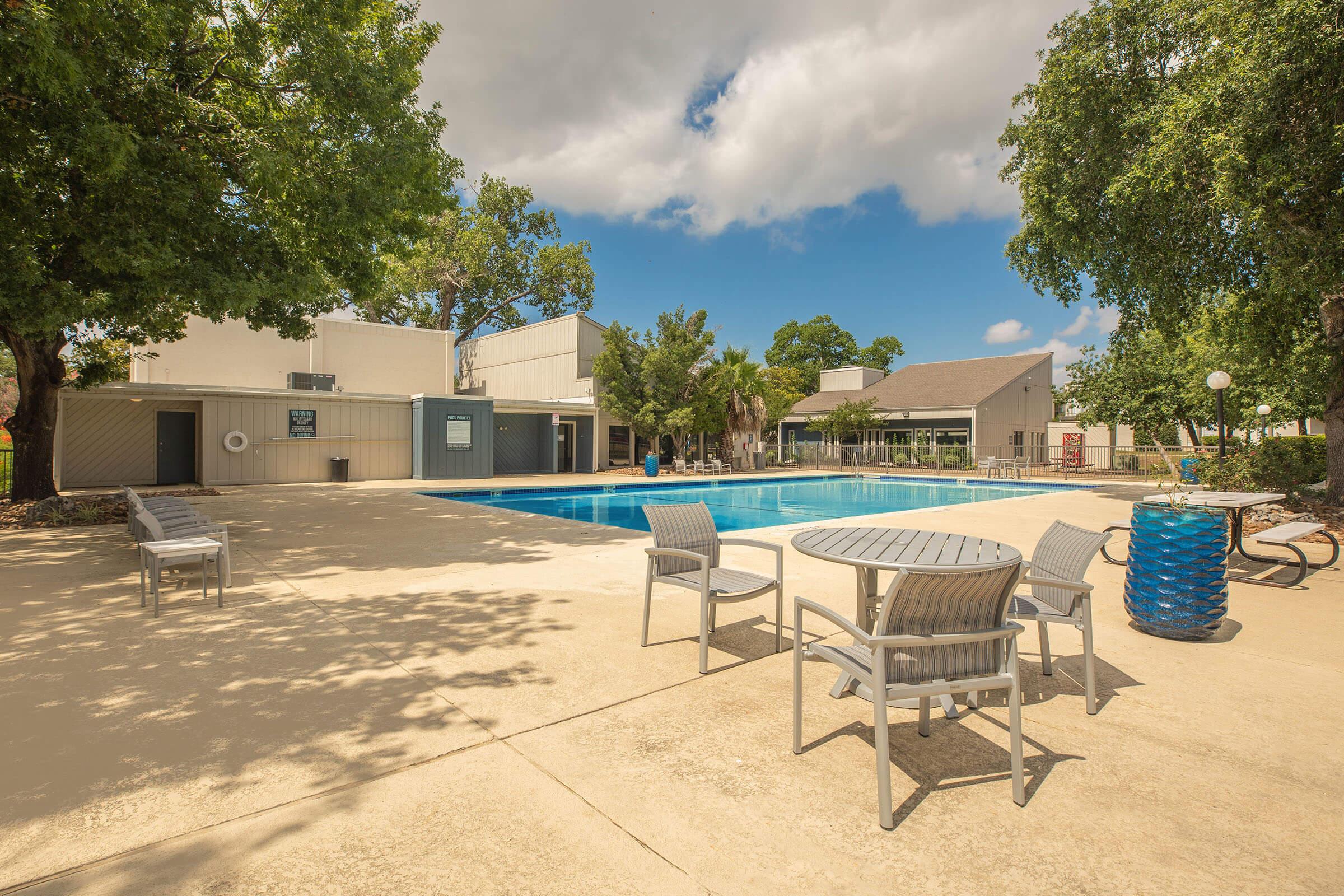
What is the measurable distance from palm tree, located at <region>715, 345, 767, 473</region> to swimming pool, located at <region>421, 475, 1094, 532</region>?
3.56 m

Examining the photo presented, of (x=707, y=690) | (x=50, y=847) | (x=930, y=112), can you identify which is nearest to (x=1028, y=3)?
(x=930, y=112)

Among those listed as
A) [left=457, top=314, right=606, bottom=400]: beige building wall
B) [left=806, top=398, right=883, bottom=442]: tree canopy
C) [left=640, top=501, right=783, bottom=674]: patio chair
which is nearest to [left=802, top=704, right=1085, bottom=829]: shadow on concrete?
[left=640, top=501, right=783, bottom=674]: patio chair

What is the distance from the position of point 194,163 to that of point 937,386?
Result: 29006 millimetres

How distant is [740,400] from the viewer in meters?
24.7

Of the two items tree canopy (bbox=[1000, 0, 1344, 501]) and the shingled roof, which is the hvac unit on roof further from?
the shingled roof


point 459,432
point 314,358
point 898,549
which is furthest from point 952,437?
point 898,549

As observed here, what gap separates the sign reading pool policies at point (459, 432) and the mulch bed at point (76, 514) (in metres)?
9.06

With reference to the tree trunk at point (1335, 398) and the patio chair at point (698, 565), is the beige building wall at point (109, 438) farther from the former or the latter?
the tree trunk at point (1335, 398)

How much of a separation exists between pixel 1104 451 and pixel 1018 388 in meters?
4.44

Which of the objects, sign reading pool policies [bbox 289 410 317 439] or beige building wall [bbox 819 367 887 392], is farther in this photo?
beige building wall [bbox 819 367 887 392]

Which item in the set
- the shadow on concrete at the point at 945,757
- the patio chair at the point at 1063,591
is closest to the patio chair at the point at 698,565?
the shadow on concrete at the point at 945,757

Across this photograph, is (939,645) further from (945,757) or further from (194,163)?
(194,163)

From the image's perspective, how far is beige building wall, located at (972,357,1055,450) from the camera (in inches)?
1069

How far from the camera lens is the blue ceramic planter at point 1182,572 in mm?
4078
